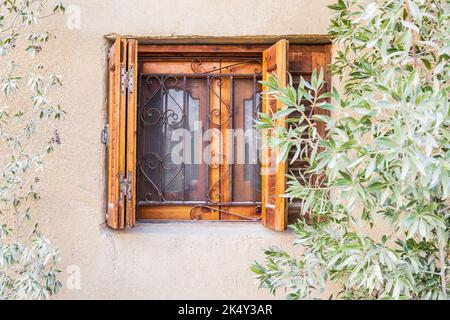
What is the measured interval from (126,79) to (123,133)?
36cm

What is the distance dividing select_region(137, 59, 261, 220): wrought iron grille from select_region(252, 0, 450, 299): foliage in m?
0.88

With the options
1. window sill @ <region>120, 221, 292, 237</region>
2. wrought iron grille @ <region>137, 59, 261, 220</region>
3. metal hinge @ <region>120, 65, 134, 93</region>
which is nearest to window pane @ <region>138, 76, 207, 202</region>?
wrought iron grille @ <region>137, 59, 261, 220</region>

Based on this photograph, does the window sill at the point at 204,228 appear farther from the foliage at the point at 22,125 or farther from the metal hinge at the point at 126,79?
the metal hinge at the point at 126,79

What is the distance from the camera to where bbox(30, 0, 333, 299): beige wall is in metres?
3.10

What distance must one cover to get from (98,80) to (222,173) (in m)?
1.11

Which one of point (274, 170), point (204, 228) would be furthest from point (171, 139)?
point (274, 170)

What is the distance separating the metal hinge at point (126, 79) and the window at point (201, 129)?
26 centimetres

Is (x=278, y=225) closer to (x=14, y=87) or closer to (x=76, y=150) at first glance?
(x=76, y=150)

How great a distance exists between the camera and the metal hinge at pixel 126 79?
9.60 feet

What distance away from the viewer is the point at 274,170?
300 cm

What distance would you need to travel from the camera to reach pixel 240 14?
3.12m

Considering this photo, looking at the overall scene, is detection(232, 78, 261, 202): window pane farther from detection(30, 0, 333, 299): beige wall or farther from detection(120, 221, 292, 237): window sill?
detection(30, 0, 333, 299): beige wall
